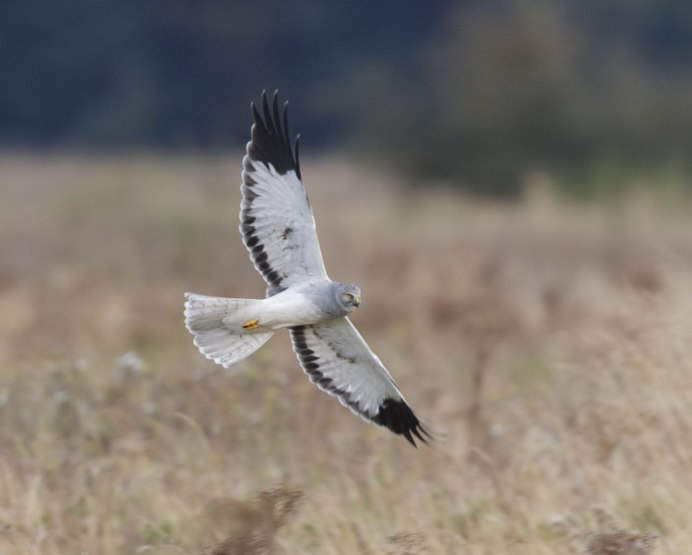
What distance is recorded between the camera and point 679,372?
6.90 metres

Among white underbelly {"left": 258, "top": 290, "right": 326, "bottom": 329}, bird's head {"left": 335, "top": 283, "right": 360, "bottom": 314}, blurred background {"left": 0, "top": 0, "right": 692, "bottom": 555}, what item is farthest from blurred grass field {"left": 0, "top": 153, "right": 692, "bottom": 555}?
bird's head {"left": 335, "top": 283, "right": 360, "bottom": 314}

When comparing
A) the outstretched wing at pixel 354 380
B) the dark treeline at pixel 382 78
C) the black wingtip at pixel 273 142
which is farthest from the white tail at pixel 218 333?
the dark treeline at pixel 382 78

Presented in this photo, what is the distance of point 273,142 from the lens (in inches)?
245

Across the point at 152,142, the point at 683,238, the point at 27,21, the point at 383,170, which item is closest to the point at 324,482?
the point at 683,238

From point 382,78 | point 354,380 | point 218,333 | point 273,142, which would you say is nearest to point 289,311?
point 218,333

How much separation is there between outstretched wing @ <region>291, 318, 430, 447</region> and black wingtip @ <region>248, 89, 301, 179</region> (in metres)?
0.79

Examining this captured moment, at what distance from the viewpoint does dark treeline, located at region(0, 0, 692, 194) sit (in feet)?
82.6

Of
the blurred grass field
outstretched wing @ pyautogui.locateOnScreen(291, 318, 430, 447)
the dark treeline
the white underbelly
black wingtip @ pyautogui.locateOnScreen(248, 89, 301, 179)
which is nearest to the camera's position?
the blurred grass field

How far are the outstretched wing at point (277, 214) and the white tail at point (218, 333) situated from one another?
0.77 feet

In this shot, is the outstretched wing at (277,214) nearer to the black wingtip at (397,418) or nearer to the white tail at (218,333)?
the white tail at (218,333)

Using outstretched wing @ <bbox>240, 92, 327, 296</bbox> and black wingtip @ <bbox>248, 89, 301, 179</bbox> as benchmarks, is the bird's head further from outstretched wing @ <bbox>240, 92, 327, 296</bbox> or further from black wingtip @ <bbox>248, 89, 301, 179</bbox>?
black wingtip @ <bbox>248, 89, 301, 179</bbox>

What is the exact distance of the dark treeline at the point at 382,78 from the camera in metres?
25.2

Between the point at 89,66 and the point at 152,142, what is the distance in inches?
360

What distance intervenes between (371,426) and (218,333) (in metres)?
1.86
